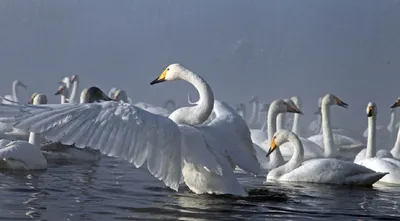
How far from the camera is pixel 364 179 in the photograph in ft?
39.0

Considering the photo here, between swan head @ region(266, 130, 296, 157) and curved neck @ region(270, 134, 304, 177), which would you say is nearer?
curved neck @ region(270, 134, 304, 177)

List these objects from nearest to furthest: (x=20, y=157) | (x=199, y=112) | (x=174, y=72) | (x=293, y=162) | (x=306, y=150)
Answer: (x=199, y=112) → (x=174, y=72) → (x=20, y=157) → (x=293, y=162) → (x=306, y=150)

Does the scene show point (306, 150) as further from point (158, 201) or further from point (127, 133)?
point (127, 133)

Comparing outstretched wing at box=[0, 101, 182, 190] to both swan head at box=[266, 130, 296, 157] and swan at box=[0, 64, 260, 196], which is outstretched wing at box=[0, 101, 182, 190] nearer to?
swan at box=[0, 64, 260, 196]

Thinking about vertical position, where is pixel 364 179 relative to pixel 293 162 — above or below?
below

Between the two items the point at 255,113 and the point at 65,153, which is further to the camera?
the point at 255,113

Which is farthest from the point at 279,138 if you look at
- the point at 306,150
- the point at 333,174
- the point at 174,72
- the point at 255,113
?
the point at 255,113

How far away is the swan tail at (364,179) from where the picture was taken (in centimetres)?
1183

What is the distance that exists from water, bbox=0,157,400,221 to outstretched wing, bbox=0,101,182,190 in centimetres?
45

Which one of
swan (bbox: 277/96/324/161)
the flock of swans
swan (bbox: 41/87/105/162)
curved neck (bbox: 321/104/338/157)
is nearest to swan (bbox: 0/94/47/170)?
the flock of swans

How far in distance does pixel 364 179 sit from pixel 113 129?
4484 mm

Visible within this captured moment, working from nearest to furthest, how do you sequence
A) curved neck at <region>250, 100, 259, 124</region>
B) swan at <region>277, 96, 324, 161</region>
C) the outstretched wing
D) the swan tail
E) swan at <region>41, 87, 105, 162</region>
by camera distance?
the outstretched wing, the swan tail, swan at <region>41, 87, 105, 162</region>, swan at <region>277, 96, 324, 161</region>, curved neck at <region>250, 100, 259, 124</region>

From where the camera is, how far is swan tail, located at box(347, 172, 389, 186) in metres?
11.8

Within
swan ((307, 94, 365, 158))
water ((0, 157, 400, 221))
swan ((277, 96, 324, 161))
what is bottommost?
water ((0, 157, 400, 221))
